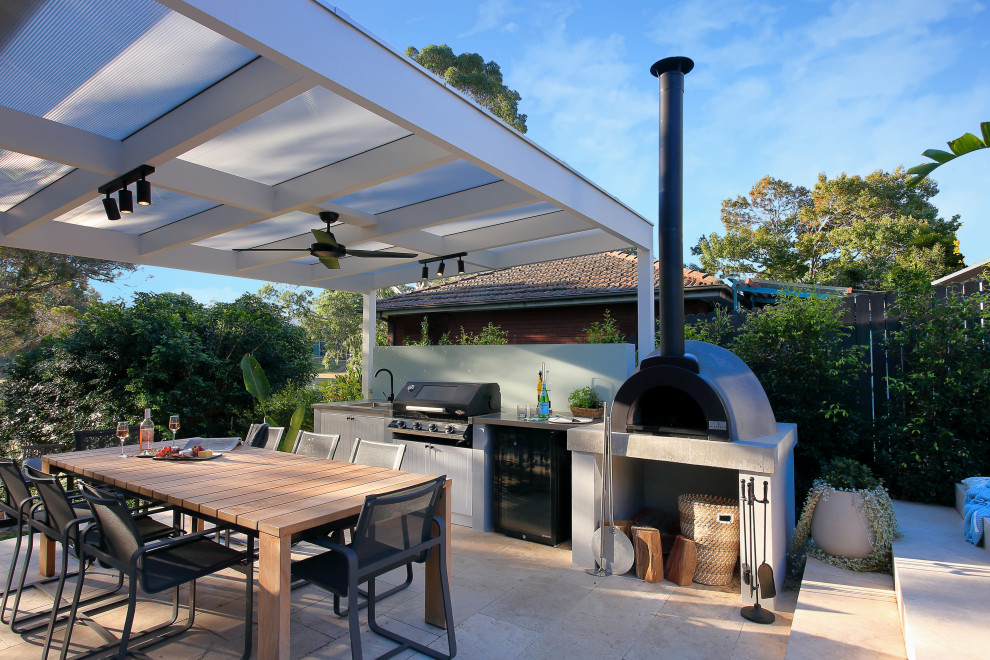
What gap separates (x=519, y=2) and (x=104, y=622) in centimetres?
874

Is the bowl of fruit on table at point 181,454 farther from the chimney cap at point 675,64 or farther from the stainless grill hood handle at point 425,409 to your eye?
the chimney cap at point 675,64

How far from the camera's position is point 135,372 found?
685 cm

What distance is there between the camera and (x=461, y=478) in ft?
16.1

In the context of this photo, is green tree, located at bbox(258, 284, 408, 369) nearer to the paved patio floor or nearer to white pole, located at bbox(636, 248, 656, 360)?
white pole, located at bbox(636, 248, 656, 360)

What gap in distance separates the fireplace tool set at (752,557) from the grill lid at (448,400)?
2.33 m

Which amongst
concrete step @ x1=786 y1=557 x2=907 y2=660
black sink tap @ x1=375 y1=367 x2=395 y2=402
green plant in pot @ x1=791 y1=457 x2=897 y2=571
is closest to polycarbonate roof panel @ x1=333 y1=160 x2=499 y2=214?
black sink tap @ x1=375 y1=367 x2=395 y2=402

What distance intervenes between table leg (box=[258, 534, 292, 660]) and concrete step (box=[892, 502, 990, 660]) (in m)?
2.56

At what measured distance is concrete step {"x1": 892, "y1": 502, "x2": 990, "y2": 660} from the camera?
2.25 meters

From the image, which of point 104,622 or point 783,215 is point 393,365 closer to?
point 104,622

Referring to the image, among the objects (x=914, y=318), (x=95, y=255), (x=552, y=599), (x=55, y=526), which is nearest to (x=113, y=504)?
(x=55, y=526)

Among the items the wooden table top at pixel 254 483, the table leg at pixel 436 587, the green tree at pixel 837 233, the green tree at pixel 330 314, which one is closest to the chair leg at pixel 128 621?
the wooden table top at pixel 254 483

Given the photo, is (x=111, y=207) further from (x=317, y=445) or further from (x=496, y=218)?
(x=496, y=218)

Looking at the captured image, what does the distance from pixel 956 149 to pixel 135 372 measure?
8.27 m

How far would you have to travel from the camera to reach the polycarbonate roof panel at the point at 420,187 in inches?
158
